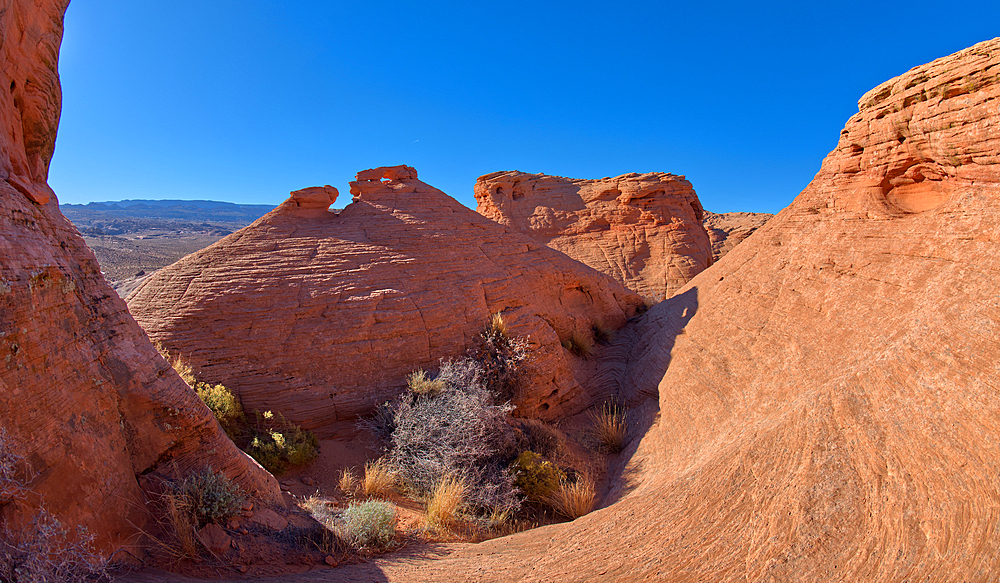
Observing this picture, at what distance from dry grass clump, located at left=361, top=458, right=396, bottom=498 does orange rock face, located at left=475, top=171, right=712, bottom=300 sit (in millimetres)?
14293

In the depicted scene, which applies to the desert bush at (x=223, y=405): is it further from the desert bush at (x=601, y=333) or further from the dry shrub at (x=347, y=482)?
the desert bush at (x=601, y=333)

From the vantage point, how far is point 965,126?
4762 mm

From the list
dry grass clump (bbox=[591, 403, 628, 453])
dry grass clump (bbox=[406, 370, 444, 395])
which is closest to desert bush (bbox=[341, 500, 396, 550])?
dry grass clump (bbox=[406, 370, 444, 395])

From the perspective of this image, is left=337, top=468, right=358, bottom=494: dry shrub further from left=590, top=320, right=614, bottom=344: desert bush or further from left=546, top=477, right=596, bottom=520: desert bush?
left=590, top=320, right=614, bottom=344: desert bush

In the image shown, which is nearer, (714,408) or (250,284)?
(714,408)

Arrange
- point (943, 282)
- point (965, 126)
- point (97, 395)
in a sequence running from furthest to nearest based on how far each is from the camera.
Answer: point (965, 126) < point (943, 282) < point (97, 395)

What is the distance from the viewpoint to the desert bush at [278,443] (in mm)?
5898

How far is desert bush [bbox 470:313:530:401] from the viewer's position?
311 inches

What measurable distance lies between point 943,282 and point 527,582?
5002 millimetres

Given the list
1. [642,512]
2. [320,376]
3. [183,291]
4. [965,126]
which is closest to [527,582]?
[642,512]

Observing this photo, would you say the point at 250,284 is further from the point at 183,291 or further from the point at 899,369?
the point at 899,369

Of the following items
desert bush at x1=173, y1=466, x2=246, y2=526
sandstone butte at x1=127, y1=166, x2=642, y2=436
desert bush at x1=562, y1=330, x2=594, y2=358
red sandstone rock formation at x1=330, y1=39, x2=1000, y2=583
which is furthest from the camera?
desert bush at x1=562, y1=330, x2=594, y2=358

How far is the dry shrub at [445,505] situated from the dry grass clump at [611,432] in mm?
2920

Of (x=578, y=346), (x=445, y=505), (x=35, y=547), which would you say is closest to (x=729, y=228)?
(x=578, y=346)
